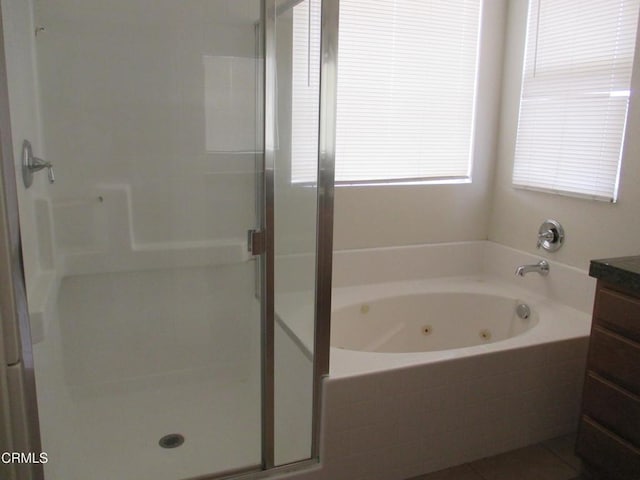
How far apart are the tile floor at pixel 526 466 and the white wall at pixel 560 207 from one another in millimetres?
901

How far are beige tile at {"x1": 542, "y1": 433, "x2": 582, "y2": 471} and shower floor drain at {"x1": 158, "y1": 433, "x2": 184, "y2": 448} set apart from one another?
1.54 meters

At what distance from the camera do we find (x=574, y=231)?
2547 millimetres

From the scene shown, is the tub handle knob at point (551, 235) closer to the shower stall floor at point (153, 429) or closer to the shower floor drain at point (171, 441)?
the shower stall floor at point (153, 429)

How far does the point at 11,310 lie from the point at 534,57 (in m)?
2.65

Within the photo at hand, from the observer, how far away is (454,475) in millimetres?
2021

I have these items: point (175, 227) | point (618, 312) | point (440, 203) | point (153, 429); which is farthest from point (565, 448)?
point (175, 227)

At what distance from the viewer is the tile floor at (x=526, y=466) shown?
201cm

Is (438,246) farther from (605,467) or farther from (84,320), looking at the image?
(84,320)

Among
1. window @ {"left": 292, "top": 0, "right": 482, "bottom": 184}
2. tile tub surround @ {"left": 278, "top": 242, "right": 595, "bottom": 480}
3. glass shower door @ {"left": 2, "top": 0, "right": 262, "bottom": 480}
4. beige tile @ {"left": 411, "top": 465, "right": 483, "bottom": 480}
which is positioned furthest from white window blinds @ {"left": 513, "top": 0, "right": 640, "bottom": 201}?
glass shower door @ {"left": 2, "top": 0, "right": 262, "bottom": 480}

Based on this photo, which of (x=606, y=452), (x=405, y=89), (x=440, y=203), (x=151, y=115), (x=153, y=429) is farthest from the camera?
(x=440, y=203)

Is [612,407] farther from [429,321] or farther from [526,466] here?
[429,321]

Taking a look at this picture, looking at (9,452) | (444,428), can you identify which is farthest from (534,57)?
(9,452)

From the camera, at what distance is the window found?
2639 mm

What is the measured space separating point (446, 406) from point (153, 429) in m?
1.22
